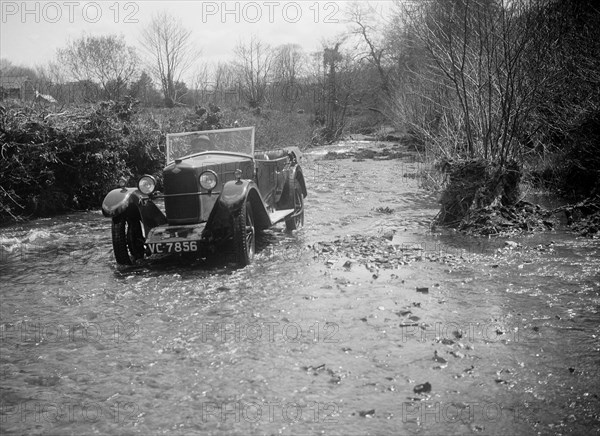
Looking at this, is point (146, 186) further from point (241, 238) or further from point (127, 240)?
point (241, 238)

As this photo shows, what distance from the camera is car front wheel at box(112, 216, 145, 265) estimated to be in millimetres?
7305

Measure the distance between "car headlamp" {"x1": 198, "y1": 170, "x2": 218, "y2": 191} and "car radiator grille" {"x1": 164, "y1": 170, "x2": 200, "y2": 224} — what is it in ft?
0.36

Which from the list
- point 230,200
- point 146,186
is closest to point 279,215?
point 230,200

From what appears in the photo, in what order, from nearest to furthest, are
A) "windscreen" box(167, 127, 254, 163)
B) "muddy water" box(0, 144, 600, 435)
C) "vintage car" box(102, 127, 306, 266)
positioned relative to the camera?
"muddy water" box(0, 144, 600, 435) → "vintage car" box(102, 127, 306, 266) → "windscreen" box(167, 127, 254, 163)

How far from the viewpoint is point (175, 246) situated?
684cm

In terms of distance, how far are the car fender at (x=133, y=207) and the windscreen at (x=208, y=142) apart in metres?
1.02

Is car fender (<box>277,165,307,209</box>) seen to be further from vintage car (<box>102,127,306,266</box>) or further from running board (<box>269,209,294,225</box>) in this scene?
vintage car (<box>102,127,306,266</box>)

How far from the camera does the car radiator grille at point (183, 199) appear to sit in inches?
289

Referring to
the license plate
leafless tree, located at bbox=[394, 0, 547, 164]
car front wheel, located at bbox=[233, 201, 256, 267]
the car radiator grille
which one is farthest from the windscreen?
leafless tree, located at bbox=[394, 0, 547, 164]

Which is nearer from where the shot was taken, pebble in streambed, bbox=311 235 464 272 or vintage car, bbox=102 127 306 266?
vintage car, bbox=102 127 306 266

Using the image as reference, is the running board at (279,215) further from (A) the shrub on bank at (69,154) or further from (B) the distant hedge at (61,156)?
(B) the distant hedge at (61,156)

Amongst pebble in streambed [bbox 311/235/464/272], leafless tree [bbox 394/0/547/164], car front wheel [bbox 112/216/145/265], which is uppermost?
leafless tree [bbox 394/0/547/164]

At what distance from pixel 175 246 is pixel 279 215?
2211 mm

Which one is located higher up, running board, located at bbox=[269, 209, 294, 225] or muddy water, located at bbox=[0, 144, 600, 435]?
running board, located at bbox=[269, 209, 294, 225]
